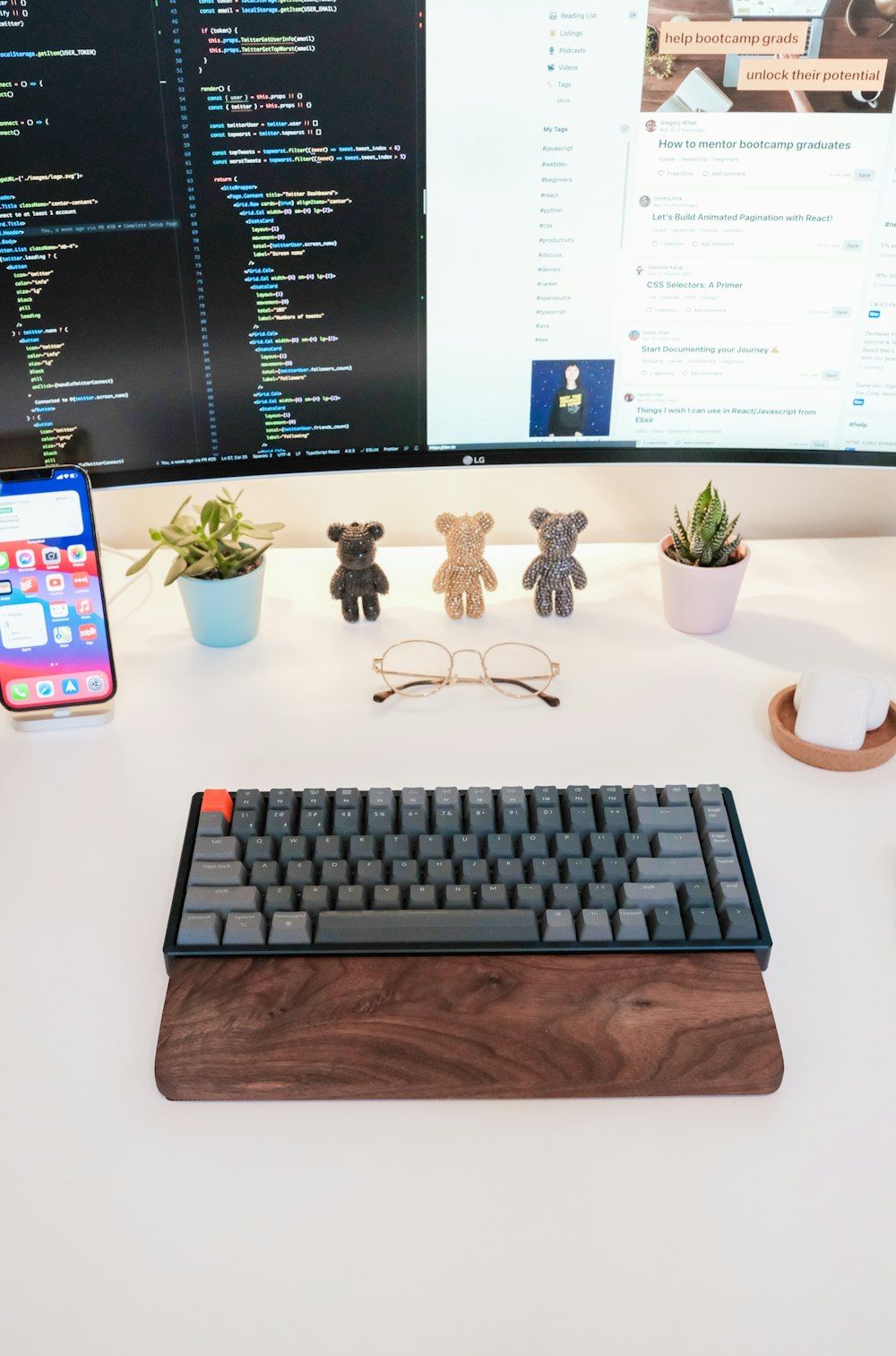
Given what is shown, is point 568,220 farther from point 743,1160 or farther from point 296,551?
point 743,1160

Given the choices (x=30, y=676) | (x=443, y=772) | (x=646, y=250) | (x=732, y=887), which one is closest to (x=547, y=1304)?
(x=732, y=887)

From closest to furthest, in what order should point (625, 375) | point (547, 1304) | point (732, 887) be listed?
point (547, 1304)
point (732, 887)
point (625, 375)

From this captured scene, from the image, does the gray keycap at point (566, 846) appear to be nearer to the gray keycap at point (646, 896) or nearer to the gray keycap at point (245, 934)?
the gray keycap at point (646, 896)

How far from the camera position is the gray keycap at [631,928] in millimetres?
669

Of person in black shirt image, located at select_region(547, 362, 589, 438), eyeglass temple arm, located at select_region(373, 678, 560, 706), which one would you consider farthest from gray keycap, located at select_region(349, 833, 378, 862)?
person in black shirt image, located at select_region(547, 362, 589, 438)

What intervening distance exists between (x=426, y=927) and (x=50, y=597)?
408 mm

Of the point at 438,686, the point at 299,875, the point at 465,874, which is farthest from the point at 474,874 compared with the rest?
the point at 438,686

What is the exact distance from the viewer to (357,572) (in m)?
0.99

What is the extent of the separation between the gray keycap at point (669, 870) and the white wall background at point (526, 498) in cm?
51

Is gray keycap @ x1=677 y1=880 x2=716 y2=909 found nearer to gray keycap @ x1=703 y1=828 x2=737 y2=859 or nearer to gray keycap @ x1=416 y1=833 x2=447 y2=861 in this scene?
gray keycap @ x1=703 y1=828 x2=737 y2=859

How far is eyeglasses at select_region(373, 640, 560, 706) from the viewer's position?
3.01 feet

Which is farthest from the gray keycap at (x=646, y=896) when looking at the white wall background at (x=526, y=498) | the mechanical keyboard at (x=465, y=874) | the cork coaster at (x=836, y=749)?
the white wall background at (x=526, y=498)

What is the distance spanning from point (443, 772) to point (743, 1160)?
0.34m

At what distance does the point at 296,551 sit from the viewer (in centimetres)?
112
